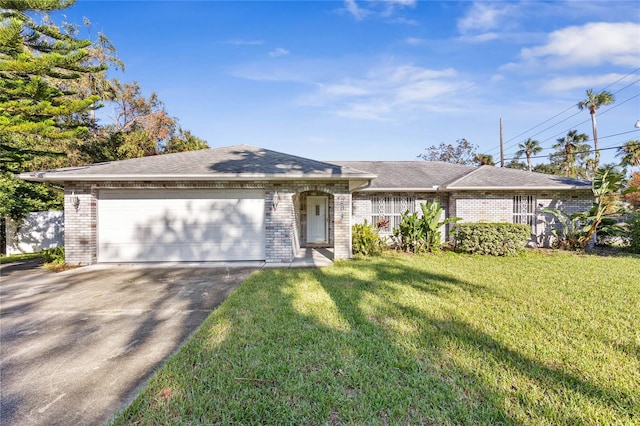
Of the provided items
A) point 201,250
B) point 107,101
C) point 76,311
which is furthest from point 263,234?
point 107,101

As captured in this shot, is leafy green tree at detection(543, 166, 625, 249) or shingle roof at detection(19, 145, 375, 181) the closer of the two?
shingle roof at detection(19, 145, 375, 181)

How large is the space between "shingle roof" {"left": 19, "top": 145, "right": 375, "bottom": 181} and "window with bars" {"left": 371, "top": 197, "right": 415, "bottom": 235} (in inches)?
156

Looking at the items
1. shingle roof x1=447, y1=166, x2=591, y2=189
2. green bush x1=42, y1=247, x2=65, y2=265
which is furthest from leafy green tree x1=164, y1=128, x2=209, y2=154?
shingle roof x1=447, y1=166, x2=591, y2=189

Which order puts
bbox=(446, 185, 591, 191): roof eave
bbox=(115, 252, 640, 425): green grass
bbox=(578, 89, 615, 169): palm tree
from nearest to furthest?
bbox=(115, 252, 640, 425): green grass
bbox=(446, 185, 591, 191): roof eave
bbox=(578, 89, 615, 169): palm tree

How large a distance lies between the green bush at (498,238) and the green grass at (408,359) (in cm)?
398

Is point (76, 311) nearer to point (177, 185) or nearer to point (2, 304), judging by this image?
point (2, 304)

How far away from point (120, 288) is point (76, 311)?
140 cm

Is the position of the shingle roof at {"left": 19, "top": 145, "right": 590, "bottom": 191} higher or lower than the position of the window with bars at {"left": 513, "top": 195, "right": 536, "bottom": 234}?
higher

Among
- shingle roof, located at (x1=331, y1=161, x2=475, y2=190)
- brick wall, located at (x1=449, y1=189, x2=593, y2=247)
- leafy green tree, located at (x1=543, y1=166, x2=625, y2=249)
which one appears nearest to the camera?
leafy green tree, located at (x1=543, y1=166, x2=625, y2=249)

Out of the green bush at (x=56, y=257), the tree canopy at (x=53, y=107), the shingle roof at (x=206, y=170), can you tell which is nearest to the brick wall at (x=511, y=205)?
the shingle roof at (x=206, y=170)

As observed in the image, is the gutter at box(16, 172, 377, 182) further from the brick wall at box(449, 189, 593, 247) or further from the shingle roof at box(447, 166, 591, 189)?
the brick wall at box(449, 189, 593, 247)

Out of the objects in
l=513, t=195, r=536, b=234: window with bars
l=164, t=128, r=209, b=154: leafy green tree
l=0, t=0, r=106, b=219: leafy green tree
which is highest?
l=164, t=128, r=209, b=154: leafy green tree

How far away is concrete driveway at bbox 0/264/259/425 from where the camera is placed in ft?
8.87

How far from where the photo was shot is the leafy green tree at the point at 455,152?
112 ft
